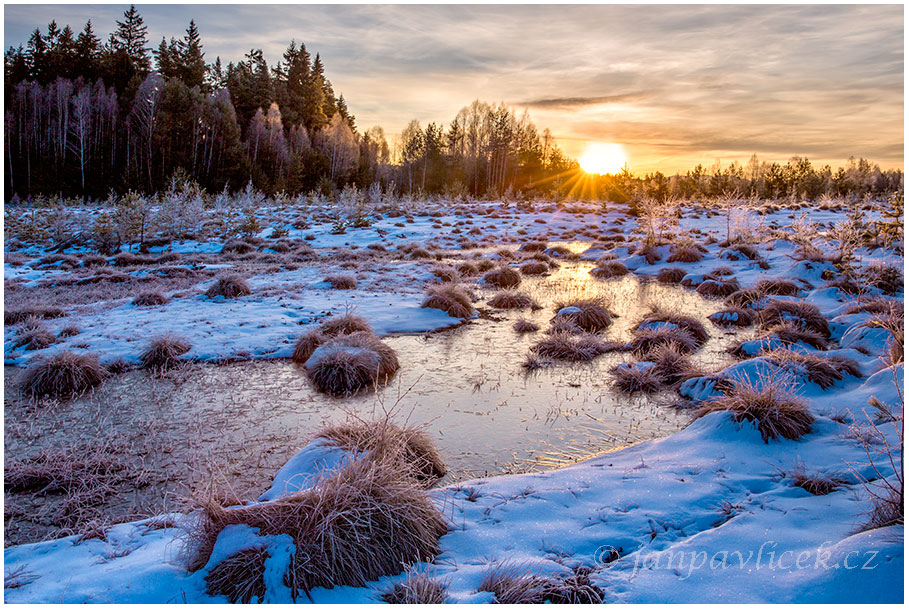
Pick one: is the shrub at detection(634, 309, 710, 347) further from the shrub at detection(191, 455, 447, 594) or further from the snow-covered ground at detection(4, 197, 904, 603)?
the shrub at detection(191, 455, 447, 594)

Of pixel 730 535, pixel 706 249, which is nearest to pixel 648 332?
pixel 730 535

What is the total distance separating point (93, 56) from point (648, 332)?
2035 inches

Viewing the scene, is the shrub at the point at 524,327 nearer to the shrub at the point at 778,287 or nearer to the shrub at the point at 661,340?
the shrub at the point at 661,340

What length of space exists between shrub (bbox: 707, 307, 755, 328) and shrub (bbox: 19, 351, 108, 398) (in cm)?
935

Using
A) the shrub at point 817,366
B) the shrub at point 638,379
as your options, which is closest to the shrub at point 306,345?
the shrub at point 638,379

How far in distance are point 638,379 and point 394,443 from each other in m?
3.55

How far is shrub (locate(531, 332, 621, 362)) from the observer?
289 inches

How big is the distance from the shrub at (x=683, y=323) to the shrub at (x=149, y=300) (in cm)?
857

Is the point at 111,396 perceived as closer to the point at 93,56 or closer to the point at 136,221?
the point at 136,221

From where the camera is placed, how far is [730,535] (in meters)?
3.10

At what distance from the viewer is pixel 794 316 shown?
845 centimetres

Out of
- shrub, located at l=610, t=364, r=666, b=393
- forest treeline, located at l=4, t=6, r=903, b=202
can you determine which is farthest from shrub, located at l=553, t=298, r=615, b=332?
forest treeline, located at l=4, t=6, r=903, b=202

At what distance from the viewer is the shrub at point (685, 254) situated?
592 inches

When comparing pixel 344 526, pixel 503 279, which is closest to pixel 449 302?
pixel 503 279
